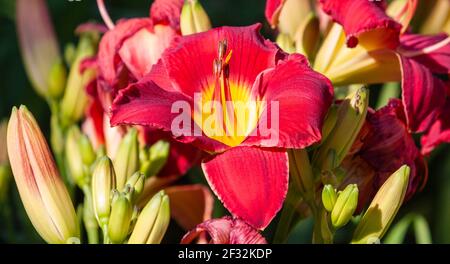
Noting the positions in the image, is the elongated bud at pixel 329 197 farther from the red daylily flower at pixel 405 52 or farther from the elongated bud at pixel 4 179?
the elongated bud at pixel 4 179

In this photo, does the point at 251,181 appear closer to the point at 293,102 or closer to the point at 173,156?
the point at 293,102

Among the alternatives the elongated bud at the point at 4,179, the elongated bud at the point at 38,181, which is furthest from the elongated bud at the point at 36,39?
the elongated bud at the point at 38,181

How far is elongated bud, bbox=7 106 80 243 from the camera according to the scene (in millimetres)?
916

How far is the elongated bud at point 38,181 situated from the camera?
92 cm

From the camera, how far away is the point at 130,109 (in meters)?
0.87

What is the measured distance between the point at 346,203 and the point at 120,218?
9.4 inches

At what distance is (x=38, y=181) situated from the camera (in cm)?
94

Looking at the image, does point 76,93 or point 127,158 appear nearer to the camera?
point 127,158

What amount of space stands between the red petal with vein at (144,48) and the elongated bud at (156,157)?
0.31 ft

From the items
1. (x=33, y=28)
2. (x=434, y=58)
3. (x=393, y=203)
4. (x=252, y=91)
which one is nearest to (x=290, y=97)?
(x=252, y=91)

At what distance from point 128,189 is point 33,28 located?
1.54 feet

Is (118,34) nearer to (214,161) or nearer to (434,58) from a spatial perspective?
(214,161)

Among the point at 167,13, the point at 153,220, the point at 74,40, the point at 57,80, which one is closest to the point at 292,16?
the point at 167,13

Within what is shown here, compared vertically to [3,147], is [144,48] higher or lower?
higher
